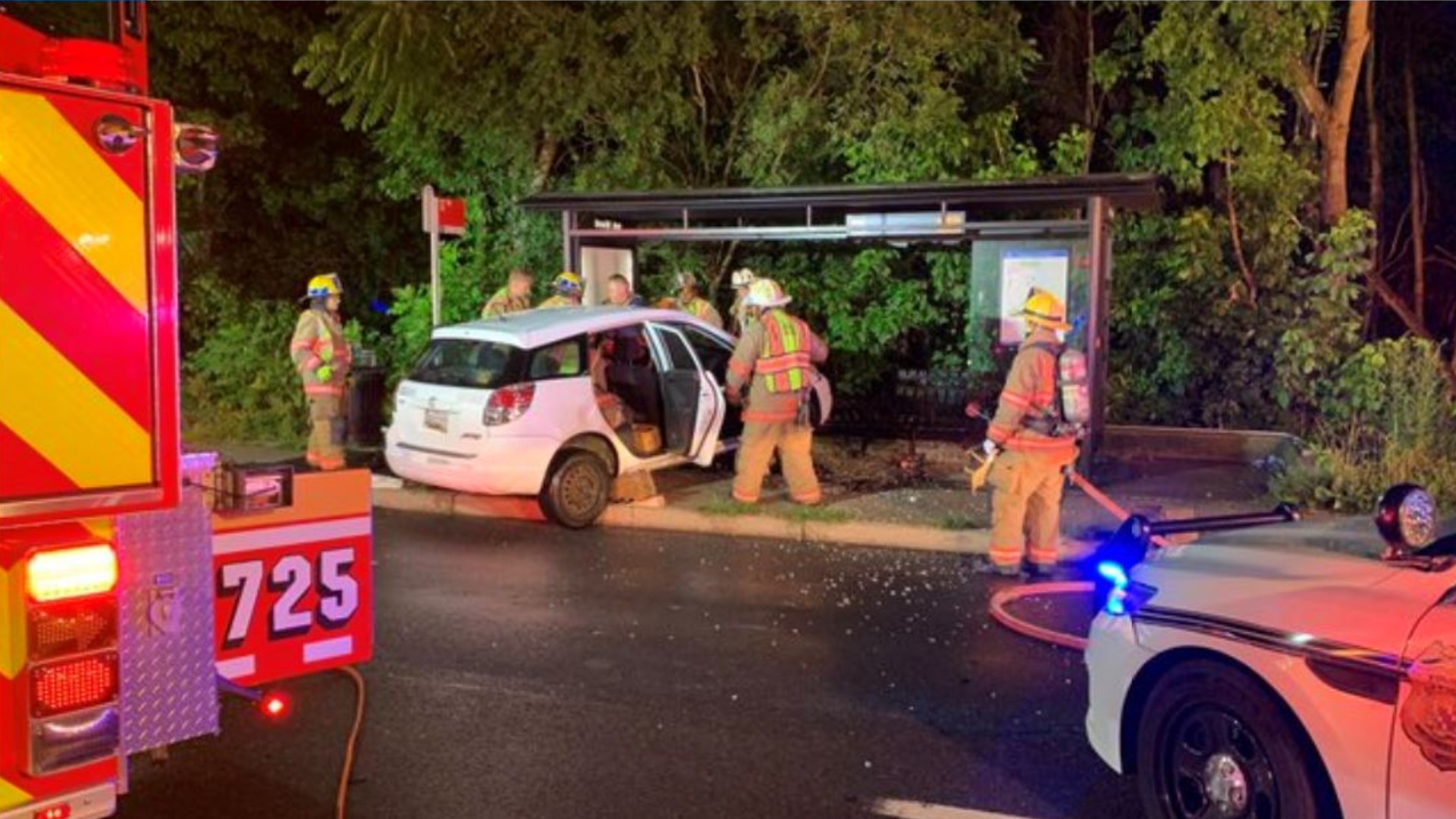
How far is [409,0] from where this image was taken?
14086 mm

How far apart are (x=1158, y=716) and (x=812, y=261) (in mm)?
11570

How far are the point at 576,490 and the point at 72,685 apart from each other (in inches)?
285

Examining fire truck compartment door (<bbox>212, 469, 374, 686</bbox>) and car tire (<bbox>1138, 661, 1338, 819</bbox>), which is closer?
fire truck compartment door (<bbox>212, 469, 374, 686</bbox>)

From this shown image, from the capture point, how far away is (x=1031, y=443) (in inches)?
326

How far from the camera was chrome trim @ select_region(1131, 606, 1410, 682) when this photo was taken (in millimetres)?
3428

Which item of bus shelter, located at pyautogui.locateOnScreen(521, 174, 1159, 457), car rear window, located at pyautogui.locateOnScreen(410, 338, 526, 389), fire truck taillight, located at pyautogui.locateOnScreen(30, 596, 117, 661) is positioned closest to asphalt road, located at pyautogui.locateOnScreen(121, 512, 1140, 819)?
car rear window, located at pyautogui.locateOnScreen(410, 338, 526, 389)

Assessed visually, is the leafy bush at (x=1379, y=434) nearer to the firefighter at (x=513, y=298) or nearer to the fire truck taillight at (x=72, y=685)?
the firefighter at (x=513, y=298)

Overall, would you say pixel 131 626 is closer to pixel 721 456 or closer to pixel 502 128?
pixel 721 456

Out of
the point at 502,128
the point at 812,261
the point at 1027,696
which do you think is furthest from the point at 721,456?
the point at 1027,696

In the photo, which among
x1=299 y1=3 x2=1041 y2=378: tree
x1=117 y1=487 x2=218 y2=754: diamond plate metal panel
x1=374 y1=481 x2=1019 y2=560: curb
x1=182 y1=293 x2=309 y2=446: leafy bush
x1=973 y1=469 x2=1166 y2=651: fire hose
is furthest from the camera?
x1=182 y1=293 x2=309 y2=446: leafy bush

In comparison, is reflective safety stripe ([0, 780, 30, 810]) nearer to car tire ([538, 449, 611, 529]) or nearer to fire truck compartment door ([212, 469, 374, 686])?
fire truck compartment door ([212, 469, 374, 686])

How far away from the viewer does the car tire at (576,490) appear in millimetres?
9875

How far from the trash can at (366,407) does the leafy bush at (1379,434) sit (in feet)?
29.0

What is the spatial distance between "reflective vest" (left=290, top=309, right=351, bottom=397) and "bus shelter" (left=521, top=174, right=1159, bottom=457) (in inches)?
106
